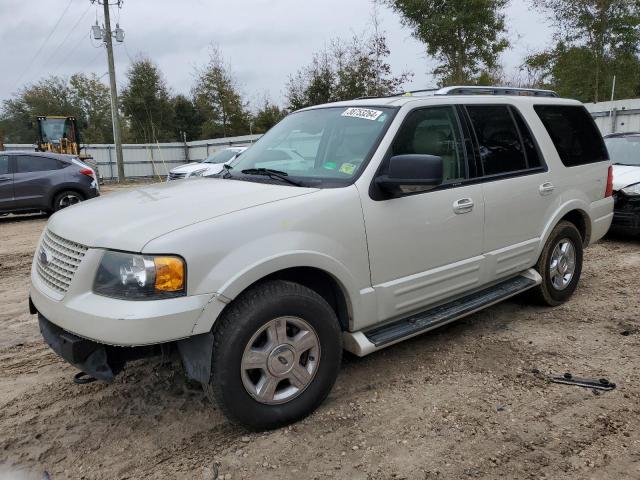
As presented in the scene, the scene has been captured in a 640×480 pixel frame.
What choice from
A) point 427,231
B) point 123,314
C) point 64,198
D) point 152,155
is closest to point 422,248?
point 427,231

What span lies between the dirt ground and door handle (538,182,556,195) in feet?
3.75

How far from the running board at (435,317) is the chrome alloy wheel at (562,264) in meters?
0.37

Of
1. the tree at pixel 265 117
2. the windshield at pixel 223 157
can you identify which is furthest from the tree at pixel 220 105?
the windshield at pixel 223 157

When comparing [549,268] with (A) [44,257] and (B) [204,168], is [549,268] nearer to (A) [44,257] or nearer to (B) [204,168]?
(A) [44,257]

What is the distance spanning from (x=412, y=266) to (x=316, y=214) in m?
0.83

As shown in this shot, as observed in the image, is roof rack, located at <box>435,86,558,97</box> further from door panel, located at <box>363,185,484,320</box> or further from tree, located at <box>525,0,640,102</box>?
tree, located at <box>525,0,640,102</box>

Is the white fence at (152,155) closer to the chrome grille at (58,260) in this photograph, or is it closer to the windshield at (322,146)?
the windshield at (322,146)

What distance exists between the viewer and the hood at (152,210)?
2633mm

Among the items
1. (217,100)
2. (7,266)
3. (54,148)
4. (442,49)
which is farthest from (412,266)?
(217,100)

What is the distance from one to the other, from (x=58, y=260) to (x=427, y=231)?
222 cm

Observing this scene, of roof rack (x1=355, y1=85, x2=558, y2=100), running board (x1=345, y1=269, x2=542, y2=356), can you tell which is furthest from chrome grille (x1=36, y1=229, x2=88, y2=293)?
roof rack (x1=355, y1=85, x2=558, y2=100)

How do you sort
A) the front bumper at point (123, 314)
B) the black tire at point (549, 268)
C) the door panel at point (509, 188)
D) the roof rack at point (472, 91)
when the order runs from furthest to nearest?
the black tire at point (549, 268) → the roof rack at point (472, 91) → the door panel at point (509, 188) → the front bumper at point (123, 314)

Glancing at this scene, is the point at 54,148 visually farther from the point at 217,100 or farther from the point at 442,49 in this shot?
the point at 442,49

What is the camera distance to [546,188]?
Result: 4453 mm
